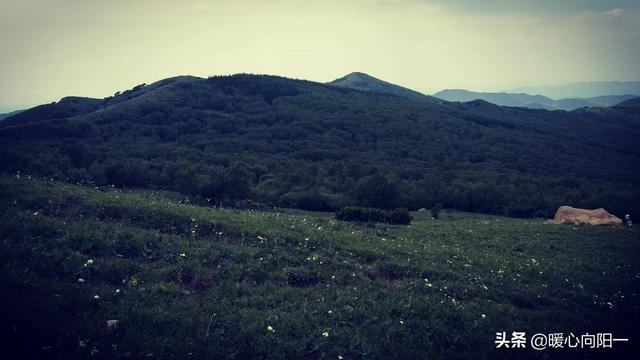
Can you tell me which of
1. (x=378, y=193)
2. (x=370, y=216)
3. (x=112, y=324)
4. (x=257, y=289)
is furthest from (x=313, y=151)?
(x=112, y=324)

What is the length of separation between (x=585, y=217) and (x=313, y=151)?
79729 mm

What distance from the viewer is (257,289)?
12.4 metres

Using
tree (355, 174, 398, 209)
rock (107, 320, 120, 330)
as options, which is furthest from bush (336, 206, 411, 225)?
rock (107, 320, 120, 330)

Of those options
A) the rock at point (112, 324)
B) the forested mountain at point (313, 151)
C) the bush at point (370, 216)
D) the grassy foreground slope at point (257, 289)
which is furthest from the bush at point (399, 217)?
the rock at point (112, 324)

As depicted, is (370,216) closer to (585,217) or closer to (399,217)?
(399,217)

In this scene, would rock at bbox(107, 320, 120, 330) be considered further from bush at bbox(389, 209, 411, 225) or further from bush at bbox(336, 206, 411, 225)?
bush at bbox(389, 209, 411, 225)

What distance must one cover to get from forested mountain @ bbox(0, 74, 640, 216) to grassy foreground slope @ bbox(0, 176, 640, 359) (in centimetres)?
2731

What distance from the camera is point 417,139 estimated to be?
14400cm

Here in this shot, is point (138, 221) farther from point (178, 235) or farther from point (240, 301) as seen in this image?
point (240, 301)

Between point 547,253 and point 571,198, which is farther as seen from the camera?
point 571,198

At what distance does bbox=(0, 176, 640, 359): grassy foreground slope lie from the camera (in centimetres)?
898

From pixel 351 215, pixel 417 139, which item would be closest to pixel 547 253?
pixel 351 215

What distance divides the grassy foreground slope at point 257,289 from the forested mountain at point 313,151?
2731 cm

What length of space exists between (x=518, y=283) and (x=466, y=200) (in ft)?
161
